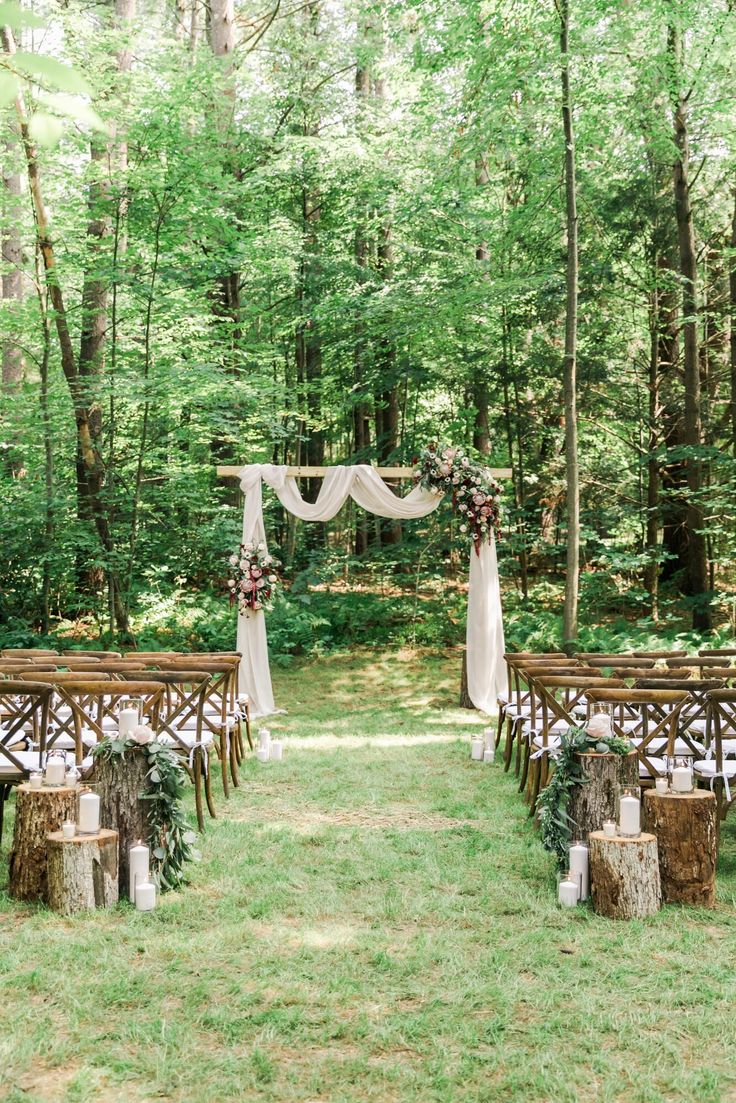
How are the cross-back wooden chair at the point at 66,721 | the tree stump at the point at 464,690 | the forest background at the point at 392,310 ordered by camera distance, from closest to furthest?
the cross-back wooden chair at the point at 66,721, the tree stump at the point at 464,690, the forest background at the point at 392,310

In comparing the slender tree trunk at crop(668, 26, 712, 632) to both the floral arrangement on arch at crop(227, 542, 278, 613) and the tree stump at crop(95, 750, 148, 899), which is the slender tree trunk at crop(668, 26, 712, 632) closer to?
the floral arrangement on arch at crop(227, 542, 278, 613)

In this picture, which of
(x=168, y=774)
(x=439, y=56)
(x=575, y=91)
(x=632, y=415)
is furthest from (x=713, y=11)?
(x=168, y=774)

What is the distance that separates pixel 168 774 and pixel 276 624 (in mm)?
9178

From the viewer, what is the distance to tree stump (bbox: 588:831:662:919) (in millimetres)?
4344

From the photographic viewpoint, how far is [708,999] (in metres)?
3.48

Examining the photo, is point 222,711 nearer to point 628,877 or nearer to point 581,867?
point 581,867

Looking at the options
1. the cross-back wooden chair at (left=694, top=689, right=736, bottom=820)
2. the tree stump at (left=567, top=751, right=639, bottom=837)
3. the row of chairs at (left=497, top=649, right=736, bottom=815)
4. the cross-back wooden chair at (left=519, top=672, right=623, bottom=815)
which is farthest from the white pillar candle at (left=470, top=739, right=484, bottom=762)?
the tree stump at (left=567, top=751, right=639, bottom=837)

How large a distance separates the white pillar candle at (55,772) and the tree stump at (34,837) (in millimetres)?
131

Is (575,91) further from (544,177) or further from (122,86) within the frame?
(122,86)

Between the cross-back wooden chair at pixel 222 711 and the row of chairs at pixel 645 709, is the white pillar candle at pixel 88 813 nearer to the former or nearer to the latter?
the cross-back wooden chair at pixel 222 711

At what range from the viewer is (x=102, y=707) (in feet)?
21.0

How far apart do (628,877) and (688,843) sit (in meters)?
0.38

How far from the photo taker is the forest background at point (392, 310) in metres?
12.0

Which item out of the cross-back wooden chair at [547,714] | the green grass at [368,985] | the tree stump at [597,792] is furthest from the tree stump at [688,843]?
the cross-back wooden chair at [547,714]
